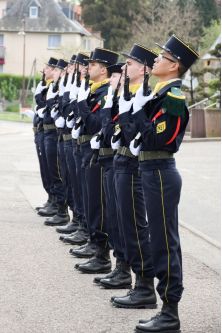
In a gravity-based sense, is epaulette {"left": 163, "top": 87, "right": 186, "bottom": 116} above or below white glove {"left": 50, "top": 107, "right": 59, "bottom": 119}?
above

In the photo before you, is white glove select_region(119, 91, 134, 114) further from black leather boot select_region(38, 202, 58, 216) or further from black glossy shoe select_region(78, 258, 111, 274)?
black leather boot select_region(38, 202, 58, 216)

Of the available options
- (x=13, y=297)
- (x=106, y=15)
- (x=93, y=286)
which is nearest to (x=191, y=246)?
(x=93, y=286)

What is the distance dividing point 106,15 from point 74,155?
73127 mm

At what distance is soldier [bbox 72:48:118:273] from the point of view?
8.55m

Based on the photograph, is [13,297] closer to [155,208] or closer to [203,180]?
[155,208]

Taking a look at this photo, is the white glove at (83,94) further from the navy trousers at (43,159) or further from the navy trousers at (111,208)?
the navy trousers at (43,159)

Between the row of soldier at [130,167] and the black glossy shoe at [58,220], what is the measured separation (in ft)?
4.56

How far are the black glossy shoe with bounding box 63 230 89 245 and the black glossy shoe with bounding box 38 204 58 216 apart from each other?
94.0 inches

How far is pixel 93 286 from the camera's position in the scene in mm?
7891

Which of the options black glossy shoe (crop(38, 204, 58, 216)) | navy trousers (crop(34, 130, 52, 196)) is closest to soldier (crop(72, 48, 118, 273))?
navy trousers (crop(34, 130, 52, 196))

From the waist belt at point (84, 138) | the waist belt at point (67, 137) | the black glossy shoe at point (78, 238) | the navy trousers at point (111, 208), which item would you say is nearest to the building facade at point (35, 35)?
the waist belt at point (67, 137)

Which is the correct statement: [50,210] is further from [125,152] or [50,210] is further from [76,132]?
[125,152]

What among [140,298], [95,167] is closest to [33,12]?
[95,167]

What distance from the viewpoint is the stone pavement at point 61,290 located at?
651 cm
